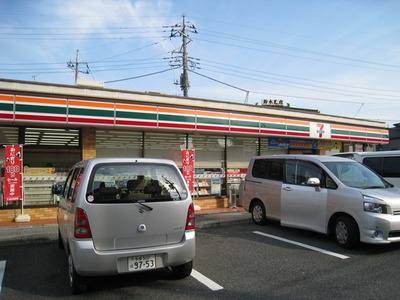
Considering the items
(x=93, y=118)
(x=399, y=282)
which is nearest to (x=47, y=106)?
(x=93, y=118)

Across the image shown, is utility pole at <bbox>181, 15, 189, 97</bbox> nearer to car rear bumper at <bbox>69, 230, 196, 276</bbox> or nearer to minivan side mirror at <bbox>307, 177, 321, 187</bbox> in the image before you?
minivan side mirror at <bbox>307, 177, 321, 187</bbox>

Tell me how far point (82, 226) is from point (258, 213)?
5379 millimetres

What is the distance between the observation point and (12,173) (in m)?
8.84

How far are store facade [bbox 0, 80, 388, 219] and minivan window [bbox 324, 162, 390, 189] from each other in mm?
5235

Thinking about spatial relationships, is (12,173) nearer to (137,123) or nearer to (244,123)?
(137,123)

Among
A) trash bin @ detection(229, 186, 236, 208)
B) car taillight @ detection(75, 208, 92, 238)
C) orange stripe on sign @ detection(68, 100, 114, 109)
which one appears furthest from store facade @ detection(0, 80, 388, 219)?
car taillight @ detection(75, 208, 92, 238)

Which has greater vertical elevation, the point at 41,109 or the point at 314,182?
the point at 41,109

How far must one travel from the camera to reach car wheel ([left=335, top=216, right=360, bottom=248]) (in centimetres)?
579

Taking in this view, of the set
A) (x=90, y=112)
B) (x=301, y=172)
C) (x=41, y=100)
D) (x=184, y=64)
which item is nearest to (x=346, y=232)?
(x=301, y=172)

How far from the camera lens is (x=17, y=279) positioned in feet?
15.6

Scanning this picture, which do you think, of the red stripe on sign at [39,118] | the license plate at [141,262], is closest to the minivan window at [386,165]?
the license plate at [141,262]

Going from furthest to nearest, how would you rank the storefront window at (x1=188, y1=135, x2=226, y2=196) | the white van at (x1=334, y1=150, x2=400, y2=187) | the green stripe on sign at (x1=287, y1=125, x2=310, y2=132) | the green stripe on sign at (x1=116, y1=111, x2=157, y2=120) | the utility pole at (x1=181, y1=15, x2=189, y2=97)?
the utility pole at (x1=181, y1=15, x2=189, y2=97), the green stripe on sign at (x1=287, y1=125, x2=310, y2=132), the storefront window at (x1=188, y1=135, x2=226, y2=196), the green stripe on sign at (x1=116, y1=111, x2=157, y2=120), the white van at (x1=334, y1=150, x2=400, y2=187)

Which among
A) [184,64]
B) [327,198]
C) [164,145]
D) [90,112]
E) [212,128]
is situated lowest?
→ [327,198]

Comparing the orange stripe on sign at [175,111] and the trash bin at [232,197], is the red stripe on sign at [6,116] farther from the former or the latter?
the trash bin at [232,197]
